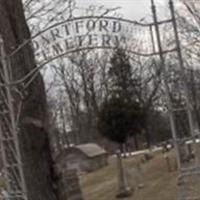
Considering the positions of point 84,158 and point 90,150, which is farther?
point 90,150

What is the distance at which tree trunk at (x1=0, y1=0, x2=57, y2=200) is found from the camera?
8398 mm

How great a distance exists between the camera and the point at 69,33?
294 inches

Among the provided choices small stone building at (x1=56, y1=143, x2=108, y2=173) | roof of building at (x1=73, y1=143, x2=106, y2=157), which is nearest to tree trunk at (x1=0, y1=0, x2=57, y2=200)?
small stone building at (x1=56, y1=143, x2=108, y2=173)

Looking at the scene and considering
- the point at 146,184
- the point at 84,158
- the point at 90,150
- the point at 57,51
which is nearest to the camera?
the point at 57,51

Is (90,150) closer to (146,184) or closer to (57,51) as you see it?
(146,184)

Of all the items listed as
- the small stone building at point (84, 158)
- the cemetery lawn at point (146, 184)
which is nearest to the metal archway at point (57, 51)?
the cemetery lawn at point (146, 184)

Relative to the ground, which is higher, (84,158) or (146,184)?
(84,158)

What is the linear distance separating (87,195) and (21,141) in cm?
1709

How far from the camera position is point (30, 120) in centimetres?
845

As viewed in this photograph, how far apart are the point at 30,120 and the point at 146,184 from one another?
1683cm

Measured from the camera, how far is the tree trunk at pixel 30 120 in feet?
27.6

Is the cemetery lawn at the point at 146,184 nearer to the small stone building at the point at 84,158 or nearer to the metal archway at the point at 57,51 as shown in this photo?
the small stone building at the point at 84,158

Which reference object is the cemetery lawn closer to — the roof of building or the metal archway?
the roof of building

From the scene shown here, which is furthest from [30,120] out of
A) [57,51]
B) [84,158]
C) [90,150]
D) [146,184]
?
[90,150]
